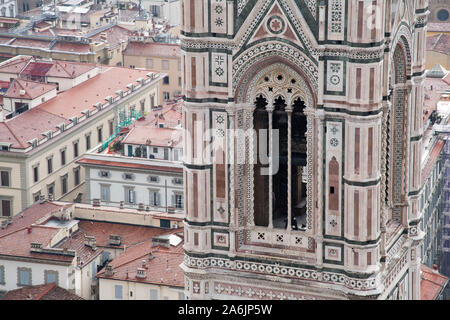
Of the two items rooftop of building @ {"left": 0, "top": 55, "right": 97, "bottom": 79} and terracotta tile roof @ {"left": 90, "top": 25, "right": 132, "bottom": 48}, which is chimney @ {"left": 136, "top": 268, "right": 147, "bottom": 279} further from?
terracotta tile roof @ {"left": 90, "top": 25, "right": 132, "bottom": 48}

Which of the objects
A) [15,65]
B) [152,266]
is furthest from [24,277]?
[15,65]

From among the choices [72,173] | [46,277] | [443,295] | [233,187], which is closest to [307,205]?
[233,187]

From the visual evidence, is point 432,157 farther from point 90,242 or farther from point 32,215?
point 32,215

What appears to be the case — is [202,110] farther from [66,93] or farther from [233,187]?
[66,93]

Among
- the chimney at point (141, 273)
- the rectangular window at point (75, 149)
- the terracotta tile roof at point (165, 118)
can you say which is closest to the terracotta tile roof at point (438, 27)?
the terracotta tile roof at point (165, 118)

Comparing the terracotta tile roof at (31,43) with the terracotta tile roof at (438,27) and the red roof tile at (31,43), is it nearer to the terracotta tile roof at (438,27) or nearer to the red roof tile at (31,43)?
the red roof tile at (31,43)

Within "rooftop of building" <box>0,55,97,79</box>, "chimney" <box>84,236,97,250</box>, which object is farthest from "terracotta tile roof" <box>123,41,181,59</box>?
"chimney" <box>84,236,97,250</box>
